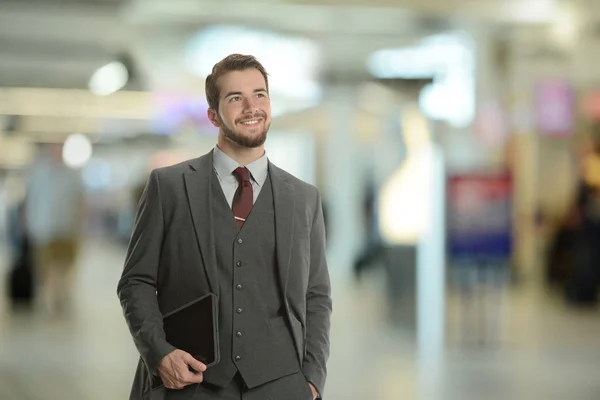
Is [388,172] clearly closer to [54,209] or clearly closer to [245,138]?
[54,209]

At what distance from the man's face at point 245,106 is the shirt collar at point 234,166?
0.06m

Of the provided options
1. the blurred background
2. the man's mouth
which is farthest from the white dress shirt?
the blurred background

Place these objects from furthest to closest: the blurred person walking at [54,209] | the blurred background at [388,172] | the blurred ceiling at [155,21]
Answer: the blurred ceiling at [155,21]
the blurred person walking at [54,209]
the blurred background at [388,172]

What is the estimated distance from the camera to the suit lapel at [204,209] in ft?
6.09

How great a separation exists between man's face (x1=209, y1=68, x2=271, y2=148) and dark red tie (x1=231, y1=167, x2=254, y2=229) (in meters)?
0.07

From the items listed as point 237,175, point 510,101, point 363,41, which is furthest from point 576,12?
point 237,175

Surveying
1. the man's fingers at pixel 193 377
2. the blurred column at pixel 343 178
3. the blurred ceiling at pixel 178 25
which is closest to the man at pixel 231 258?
the man's fingers at pixel 193 377

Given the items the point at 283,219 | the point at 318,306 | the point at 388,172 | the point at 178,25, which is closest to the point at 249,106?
the point at 283,219

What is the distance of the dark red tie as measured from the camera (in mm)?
1910

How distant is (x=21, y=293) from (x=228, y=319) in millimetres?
10297

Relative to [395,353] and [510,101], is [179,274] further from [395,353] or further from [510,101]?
[510,101]

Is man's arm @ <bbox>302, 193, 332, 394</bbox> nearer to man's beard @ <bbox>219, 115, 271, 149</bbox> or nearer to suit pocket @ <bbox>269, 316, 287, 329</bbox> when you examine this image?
suit pocket @ <bbox>269, 316, 287, 329</bbox>

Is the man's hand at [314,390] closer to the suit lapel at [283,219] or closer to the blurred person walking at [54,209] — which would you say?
the suit lapel at [283,219]

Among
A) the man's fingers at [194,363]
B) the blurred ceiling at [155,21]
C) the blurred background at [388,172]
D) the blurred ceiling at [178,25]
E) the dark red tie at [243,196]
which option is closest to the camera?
the man's fingers at [194,363]
